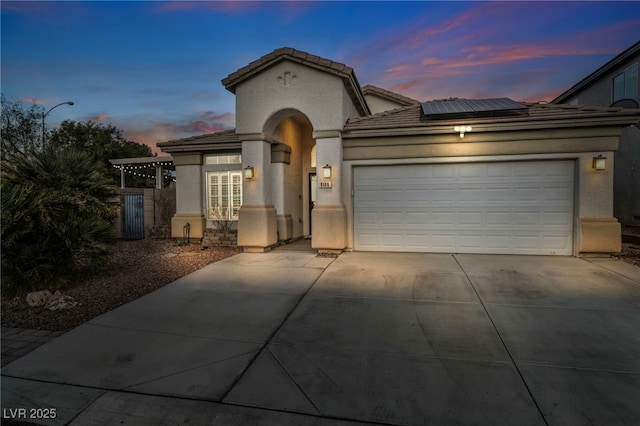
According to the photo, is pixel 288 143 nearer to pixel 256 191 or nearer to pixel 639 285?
pixel 256 191

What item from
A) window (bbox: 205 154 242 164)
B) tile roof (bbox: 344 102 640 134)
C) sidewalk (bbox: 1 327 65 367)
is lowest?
sidewalk (bbox: 1 327 65 367)

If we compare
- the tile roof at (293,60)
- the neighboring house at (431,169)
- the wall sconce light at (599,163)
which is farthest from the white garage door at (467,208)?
the tile roof at (293,60)

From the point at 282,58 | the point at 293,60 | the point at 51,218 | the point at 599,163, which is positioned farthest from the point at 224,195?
the point at 599,163

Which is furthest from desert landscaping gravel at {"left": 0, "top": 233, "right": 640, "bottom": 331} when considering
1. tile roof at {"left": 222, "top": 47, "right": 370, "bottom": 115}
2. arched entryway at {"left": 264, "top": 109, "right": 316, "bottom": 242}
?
tile roof at {"left": 222, "top": 47, "right": 370, "bottom": 115}

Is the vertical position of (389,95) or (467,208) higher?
(389,95)

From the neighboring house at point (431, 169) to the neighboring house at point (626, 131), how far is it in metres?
6.08

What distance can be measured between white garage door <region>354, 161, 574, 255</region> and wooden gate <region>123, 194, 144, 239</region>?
8.80m

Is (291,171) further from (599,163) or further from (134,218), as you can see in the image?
(599,163)

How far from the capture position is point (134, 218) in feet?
41.3

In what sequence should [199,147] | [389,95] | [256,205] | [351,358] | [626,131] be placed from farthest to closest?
[389,95] → [626,131] → [199,147] → [256,205] → [351,358]

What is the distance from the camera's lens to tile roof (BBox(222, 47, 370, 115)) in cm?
852

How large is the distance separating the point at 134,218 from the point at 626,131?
20004 mm

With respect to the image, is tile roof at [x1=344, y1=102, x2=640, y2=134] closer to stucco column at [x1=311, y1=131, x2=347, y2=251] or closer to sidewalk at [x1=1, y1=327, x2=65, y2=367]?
stucco column at [x1=311, y1=131, x2=347, y2=251]

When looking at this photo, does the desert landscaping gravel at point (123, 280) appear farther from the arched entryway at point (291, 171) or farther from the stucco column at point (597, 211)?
the arched entryway at point (291, 171)
